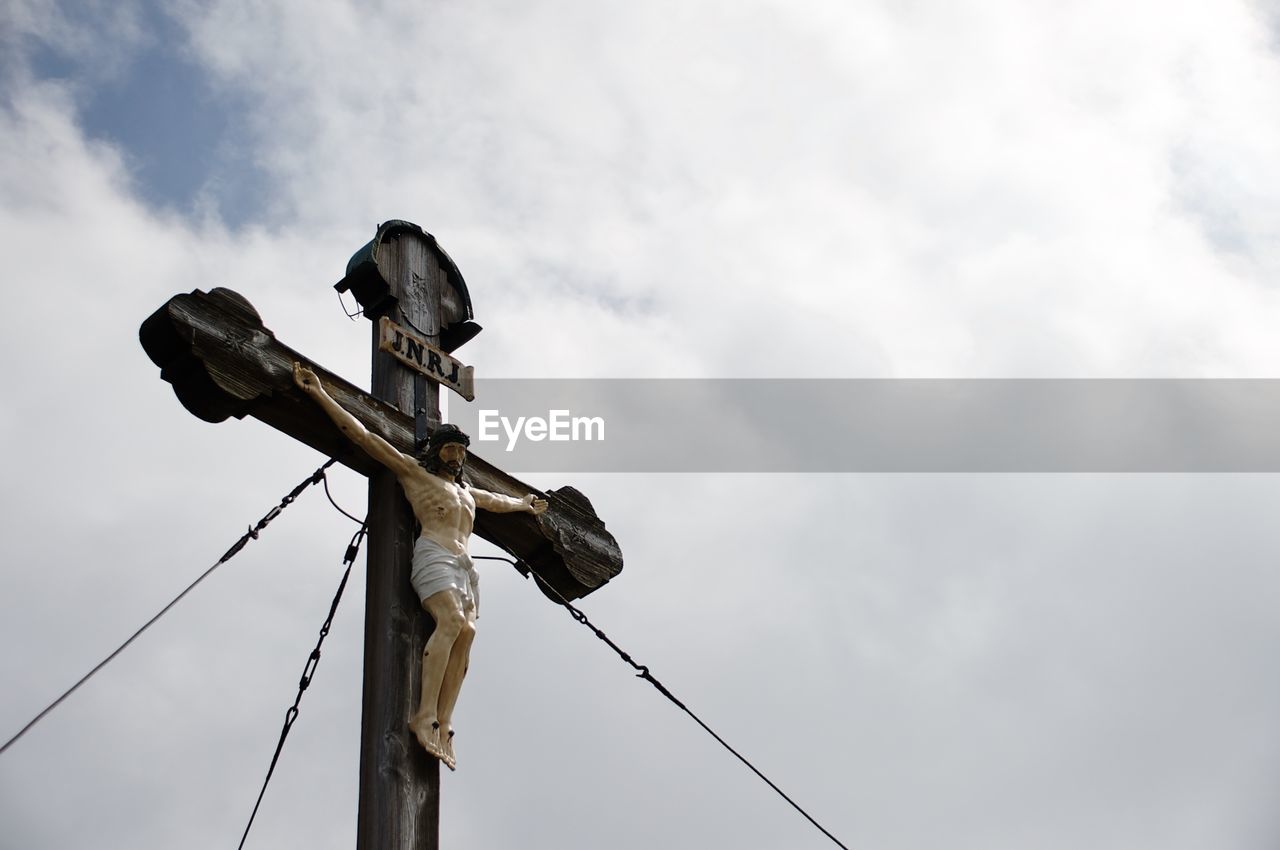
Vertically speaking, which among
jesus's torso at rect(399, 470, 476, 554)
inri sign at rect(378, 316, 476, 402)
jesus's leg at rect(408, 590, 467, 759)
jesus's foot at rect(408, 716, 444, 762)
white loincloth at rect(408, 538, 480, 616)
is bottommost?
jesus's foot at rect(408, 716, 444, 762)

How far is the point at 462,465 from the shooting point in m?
7.51

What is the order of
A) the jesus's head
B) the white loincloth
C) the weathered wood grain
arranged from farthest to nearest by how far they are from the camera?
1. the jesus's head
2. the white loincloth
3. the weathered wood grain

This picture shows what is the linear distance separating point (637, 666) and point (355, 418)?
1.80 metres

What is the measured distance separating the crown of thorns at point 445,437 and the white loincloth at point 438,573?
19.4 inches

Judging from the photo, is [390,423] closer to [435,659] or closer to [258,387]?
[258,387]

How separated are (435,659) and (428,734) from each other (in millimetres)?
346

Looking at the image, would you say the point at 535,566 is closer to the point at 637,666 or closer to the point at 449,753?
the point at 637,666

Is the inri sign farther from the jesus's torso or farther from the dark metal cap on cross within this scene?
the jesus's torso

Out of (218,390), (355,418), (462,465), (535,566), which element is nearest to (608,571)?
(535,566)

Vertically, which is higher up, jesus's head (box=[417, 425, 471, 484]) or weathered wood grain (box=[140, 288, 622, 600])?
jesus's head (box=[417, 425, 471, 484])

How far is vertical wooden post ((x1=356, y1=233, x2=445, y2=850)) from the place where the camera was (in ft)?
20.8

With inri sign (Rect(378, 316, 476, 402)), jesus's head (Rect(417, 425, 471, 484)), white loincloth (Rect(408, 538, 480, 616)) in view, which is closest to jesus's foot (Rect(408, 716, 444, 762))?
white loincloth (Rect(408, 538, 480, 616))

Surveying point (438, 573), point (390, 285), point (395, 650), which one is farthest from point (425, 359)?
point (395, 650)

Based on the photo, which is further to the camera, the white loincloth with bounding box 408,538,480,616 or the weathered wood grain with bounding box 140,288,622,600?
the white loincloth with bounding box 408,538,480,616
